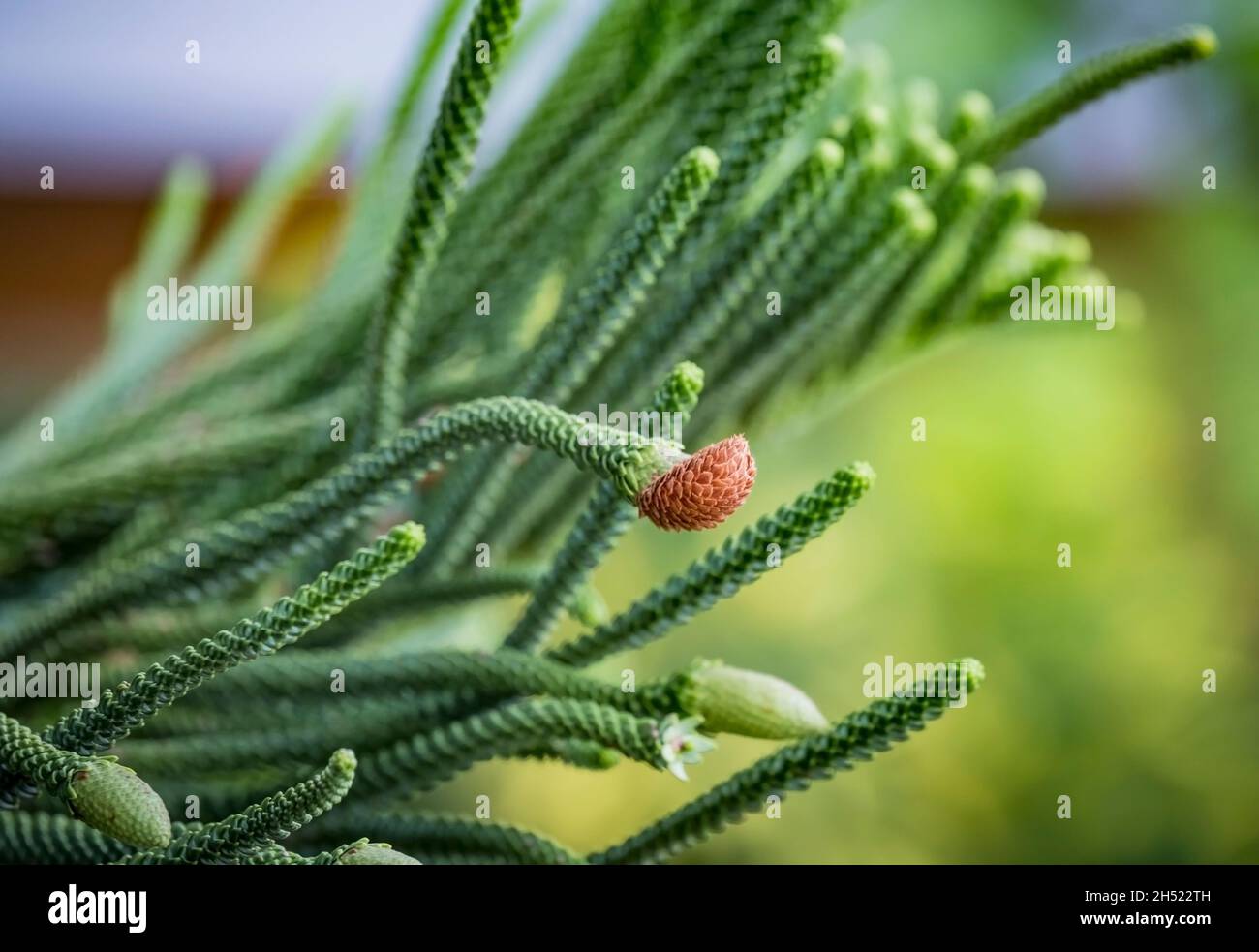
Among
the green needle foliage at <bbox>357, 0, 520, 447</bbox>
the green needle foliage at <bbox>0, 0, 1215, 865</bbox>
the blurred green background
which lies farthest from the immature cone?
the blurred green background

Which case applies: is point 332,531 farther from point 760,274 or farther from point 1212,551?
point 1212,551

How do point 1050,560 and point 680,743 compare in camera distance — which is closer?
point 680,743

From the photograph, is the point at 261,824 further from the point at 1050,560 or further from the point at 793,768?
the point at 1050,560

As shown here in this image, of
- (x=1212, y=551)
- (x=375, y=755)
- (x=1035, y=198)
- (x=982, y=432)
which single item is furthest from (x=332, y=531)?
(x=1212, y=551)

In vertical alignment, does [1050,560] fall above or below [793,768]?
above

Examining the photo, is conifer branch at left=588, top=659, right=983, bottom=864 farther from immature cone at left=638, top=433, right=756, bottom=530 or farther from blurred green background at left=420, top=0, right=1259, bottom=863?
blurred green background at left=420, top=0, right=1259, bottom=863

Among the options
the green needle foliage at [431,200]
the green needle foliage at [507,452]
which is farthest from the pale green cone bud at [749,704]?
the green needle foliage at [431,200]

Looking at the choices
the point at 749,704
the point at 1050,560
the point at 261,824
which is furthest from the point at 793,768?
the point at 1050,560
